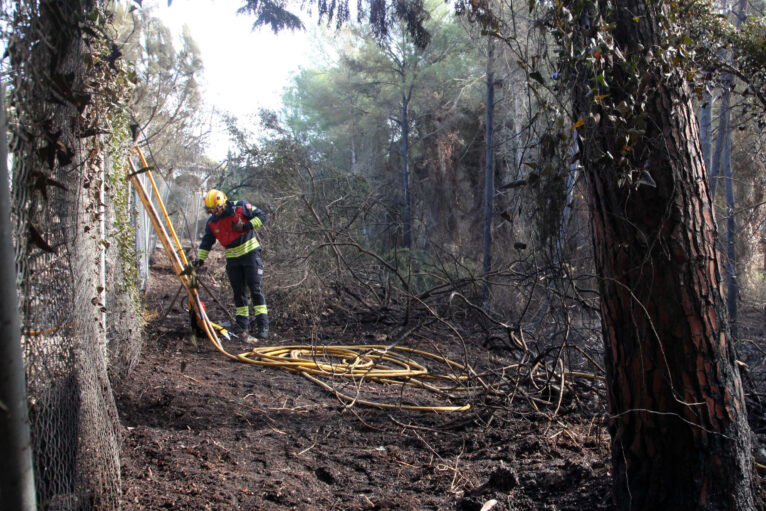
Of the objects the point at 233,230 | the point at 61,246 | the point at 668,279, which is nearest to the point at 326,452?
the point at 61,246

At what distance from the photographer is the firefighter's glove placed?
7129mm

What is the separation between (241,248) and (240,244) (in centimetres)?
6

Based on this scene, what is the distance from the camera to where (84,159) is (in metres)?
2.49

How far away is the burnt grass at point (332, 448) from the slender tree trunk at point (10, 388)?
132 centimetres

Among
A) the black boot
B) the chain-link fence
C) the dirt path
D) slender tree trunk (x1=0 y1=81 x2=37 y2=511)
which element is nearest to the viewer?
slender tree trunk (x1=0 y1=81 x2=37 y2=511)

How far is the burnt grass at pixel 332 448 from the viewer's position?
2910 mm

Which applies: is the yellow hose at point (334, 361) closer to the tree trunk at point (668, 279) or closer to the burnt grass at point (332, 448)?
the burnt grass at point (332, 448)

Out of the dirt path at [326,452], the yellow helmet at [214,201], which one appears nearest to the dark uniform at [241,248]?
the yellow helmet at [214,201]

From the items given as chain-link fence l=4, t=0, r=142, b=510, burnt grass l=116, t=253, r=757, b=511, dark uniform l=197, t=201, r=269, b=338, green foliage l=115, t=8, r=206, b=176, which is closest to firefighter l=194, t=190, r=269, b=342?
dark uniform l=197, t=201, r=269, b=338

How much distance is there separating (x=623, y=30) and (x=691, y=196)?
2.60ft

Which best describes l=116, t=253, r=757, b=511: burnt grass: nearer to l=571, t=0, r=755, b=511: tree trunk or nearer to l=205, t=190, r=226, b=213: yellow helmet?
l=571, t=0, r=755, b=511: tree trunk

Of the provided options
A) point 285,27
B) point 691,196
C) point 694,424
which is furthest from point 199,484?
point 285,27

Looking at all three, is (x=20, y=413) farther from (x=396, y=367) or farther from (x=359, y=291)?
(x=359, y=291)

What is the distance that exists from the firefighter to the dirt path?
1989mm
